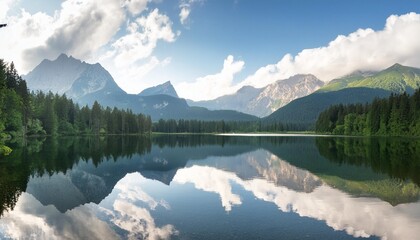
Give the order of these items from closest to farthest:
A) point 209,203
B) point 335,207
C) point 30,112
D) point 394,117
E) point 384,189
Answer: point 335,207
point 209,203
point 384,189
point 30,112
point 394,117

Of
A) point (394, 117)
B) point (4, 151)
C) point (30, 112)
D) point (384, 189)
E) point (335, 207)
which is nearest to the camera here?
point (335, 207)

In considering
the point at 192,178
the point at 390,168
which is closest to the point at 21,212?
the point at 192,178

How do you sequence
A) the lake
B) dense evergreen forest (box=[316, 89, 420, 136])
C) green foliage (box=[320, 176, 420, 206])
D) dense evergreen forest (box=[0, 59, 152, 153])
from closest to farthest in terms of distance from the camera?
the lake
green foliage (box=[320, 176, 420, 206])
dense evergreen forest (box=[0, 59, 152, 153])
dense evergreen forest (box=[316, 89, 420, 136])

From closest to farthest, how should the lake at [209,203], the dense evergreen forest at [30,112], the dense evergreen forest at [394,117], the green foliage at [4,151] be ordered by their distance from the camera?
the lake at [209,203] < the green foliage at [4,151] < the dense evergreen forest at [30,112] < the dense evergreen forest at [394,117]

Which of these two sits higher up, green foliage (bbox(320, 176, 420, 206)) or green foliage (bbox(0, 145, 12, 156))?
green foliage (bbox(0, 145, 12, 156))

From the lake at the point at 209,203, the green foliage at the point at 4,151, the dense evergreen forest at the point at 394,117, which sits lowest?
the lake at the point at 209,203

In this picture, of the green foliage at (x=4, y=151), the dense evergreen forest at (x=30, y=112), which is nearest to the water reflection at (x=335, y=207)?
the green foliage at (x=4, y=151)

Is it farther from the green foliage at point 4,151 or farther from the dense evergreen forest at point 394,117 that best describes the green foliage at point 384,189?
the dense evergreen forest at point 394,117

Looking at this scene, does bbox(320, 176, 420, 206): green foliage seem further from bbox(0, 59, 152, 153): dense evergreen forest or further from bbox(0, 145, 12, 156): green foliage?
bbox(0, 59, 152, 153): dense evergreen forest

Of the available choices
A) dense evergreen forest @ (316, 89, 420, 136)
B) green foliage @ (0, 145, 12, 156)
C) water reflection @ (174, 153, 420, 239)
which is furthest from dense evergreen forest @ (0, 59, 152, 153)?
dense evergreen forest @ (316, 89, 420, 136)

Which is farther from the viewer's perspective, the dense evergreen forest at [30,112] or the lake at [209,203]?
the dense evergreen forest at [30,112]

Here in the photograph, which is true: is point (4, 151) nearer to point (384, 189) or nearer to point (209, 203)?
point (209, 203)

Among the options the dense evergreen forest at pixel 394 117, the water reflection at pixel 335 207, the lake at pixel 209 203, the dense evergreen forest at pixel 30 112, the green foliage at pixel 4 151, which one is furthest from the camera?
the dense evergreen forest at pixel 394 117

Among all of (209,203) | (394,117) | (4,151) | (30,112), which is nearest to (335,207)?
(209,203)
